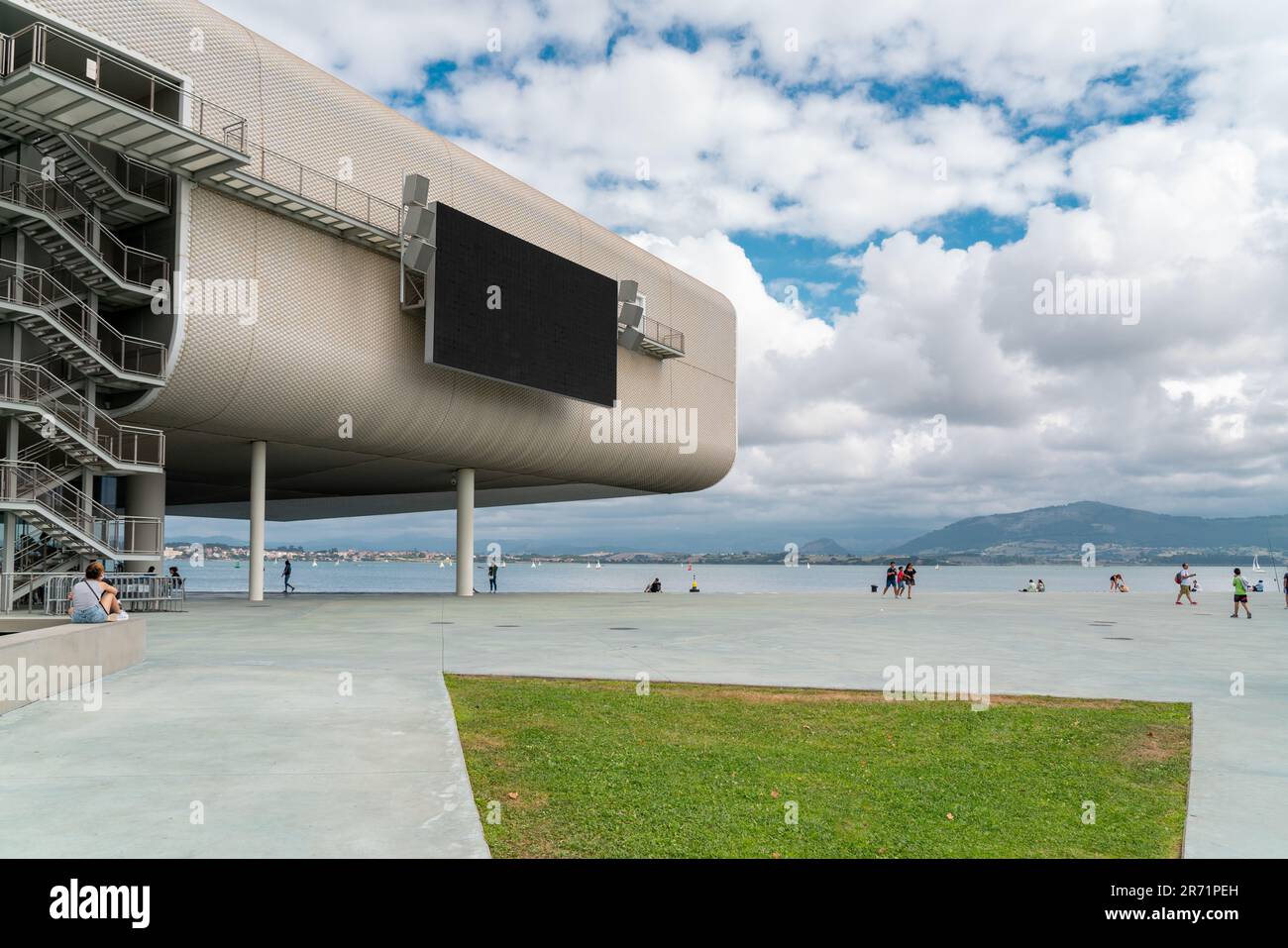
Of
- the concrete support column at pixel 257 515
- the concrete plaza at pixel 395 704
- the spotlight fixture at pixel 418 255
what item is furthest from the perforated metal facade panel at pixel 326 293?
the concrete plaza at pixel 395 704

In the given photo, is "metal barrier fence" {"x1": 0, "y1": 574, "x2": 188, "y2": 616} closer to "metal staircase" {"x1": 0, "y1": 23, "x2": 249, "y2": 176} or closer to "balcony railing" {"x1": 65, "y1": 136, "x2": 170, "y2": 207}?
"balcony railing" {"x1": 65, "y1": 136, "x2": 170, "y2": 207}

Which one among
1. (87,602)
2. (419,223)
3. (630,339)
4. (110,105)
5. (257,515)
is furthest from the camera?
(630,339)

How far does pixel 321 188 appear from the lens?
110ft

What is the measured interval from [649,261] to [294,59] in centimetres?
2391

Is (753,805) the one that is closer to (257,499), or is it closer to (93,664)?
(93,664)

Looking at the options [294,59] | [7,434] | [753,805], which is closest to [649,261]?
[294,59]

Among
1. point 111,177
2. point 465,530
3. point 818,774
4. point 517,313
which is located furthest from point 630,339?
point 818,774

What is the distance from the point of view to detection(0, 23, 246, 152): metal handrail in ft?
83.9

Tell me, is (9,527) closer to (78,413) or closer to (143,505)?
(78,413)

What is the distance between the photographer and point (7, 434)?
26.1 metres

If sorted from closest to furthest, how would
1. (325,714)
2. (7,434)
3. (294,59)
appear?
(325,714)
(7,434)
(294,59)

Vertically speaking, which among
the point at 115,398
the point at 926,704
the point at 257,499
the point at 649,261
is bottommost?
the point at 926,704

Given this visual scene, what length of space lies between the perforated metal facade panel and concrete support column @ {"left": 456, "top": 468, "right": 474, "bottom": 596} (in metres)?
1.94

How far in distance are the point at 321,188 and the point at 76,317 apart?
9.21 m
